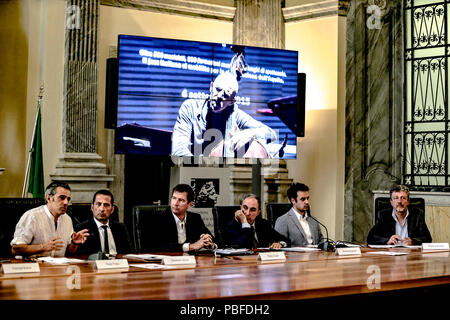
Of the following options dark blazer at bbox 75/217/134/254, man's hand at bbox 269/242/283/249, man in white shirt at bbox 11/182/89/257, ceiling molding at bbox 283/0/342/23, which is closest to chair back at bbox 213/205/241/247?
man's hand at bbox 269/242/283/249

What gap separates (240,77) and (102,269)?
14.6ft

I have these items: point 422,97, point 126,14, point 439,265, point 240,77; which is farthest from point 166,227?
point 422,97

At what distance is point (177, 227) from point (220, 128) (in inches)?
104

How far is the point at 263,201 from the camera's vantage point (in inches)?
335

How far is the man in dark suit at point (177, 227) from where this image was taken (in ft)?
15.9

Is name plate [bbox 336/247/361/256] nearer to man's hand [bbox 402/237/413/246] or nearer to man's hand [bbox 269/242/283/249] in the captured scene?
man's hand [bbox 269/242/283/249]

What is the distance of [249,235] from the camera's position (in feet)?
16.9

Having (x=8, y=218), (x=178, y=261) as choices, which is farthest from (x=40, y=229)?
(x=178, y=261)

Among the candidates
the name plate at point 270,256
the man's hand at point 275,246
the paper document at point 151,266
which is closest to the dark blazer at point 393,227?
the man's hand at point 275,246

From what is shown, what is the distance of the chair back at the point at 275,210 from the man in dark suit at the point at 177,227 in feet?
3.27

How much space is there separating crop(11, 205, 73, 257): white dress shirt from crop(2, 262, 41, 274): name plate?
2.93ft

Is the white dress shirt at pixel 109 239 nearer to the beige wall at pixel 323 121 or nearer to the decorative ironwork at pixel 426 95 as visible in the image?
the beige wall at pixel 323 121

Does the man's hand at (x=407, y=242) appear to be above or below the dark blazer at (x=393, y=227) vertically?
below

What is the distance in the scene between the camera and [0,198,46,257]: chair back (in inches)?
176
